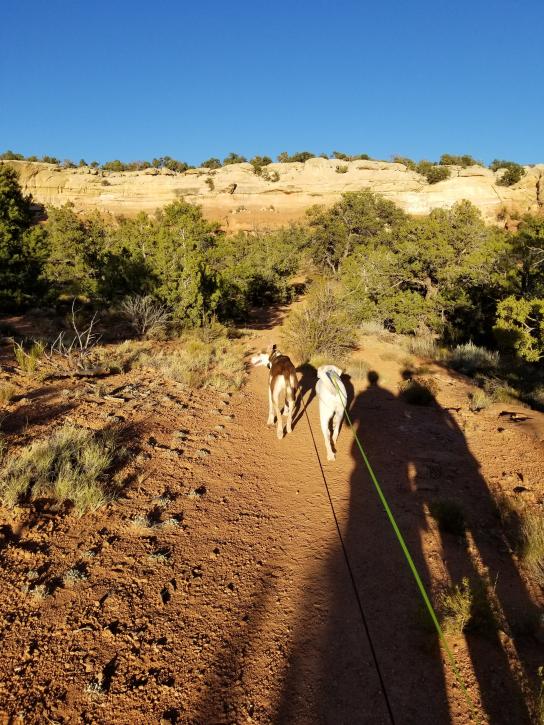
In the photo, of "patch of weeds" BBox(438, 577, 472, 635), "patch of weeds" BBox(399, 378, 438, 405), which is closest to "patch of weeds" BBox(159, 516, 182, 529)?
"patch of weeds" BBox(438, 577, 472, 635)

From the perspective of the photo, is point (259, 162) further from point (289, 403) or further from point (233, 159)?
point (289, 403)

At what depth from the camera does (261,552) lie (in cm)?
387

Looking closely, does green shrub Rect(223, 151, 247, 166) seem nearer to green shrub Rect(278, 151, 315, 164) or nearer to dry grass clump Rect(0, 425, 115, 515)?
green shrub Rect(278, 151, 315, 164)

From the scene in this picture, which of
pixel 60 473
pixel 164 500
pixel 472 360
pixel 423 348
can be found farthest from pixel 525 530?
pixel 423 348

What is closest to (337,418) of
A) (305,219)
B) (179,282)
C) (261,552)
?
(261,552)

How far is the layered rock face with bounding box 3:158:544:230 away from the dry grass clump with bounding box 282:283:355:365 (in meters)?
34.8

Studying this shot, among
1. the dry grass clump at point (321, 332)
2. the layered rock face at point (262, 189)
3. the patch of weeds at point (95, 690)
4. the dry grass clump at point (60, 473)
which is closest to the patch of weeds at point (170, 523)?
the dry grass clump at point (60, 473)

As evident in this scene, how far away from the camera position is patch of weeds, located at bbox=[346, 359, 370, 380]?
969cm

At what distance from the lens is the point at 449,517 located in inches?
166

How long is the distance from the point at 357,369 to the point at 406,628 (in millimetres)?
7328

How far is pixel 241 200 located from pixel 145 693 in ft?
169

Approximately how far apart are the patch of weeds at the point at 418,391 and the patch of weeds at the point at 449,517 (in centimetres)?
396

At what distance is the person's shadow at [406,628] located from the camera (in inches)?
98.2

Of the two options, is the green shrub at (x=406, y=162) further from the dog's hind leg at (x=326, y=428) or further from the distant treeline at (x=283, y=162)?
the dog's hind leg at (x=326, y=428)
